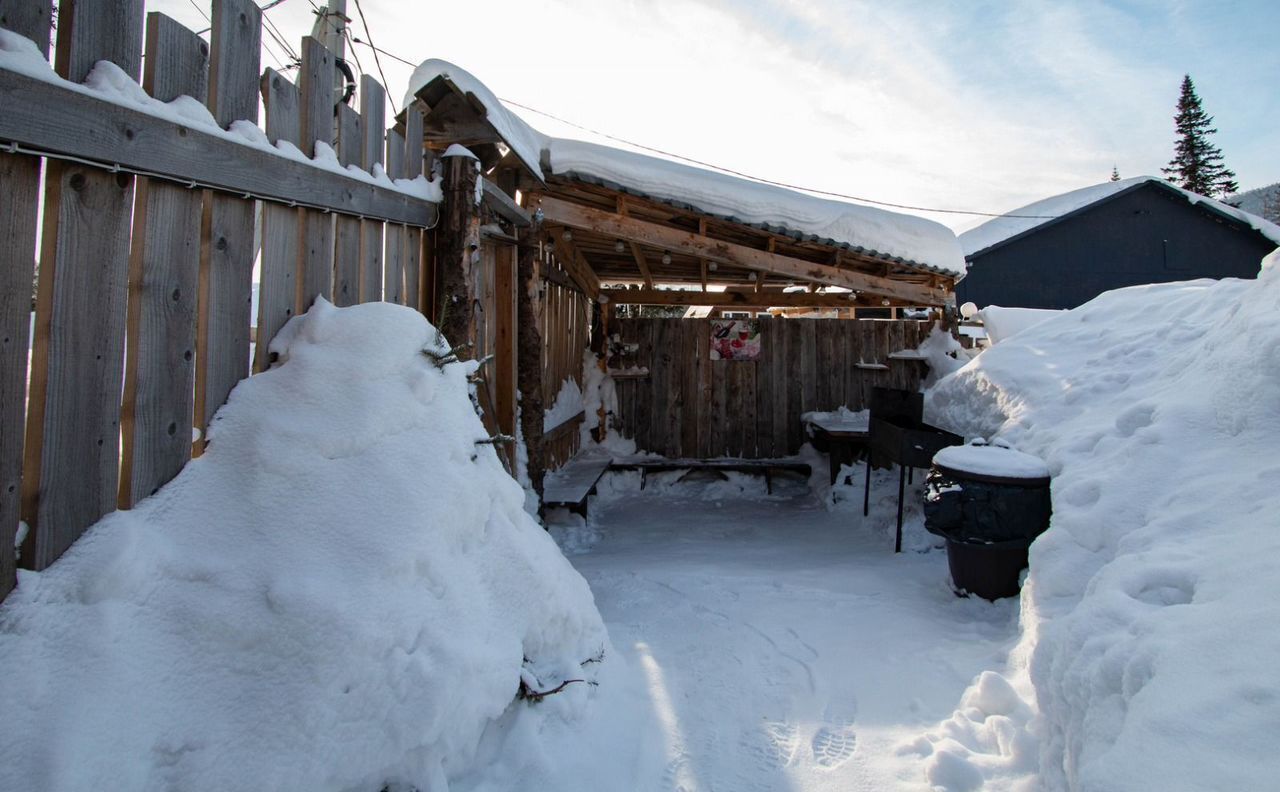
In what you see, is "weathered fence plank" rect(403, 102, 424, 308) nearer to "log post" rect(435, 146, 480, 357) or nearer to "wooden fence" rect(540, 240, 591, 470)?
"log post" rect(435, 146, 480, 357)

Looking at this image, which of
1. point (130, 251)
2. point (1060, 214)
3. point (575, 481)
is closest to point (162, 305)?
point (130, 251)

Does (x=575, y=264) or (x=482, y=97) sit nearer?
(x=482, y=97)

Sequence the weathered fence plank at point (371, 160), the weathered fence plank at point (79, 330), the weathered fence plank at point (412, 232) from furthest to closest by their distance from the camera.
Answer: the weathered fence plank at point (412, 232) → the weathered fence plank at point (371, 160) → the weathered fence plank at point (79, 330)

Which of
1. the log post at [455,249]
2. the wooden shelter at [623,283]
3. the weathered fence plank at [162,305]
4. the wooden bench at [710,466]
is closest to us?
the weathered fence plank at [162,305]

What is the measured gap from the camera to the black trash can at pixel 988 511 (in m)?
3.59

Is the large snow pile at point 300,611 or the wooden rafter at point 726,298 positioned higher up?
the wooden rafter at point 726,298

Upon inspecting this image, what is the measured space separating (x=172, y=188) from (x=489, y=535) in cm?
144

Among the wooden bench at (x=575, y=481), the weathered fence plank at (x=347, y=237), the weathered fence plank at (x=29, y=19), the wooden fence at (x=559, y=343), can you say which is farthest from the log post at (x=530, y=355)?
the weathered fence plank at (x=29, y=19)

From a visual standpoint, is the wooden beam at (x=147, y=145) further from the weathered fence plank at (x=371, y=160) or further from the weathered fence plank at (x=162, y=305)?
the weathered fence plank at (x=371, y=160)

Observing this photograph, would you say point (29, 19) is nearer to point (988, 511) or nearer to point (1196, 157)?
point (988, 511)

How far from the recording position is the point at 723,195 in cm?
687

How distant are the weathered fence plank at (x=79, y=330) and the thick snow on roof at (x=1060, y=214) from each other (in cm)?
2147

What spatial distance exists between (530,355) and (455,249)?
2140mm

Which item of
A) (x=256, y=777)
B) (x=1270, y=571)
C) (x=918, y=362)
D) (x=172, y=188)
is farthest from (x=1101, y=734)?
(x=918, y=362)
